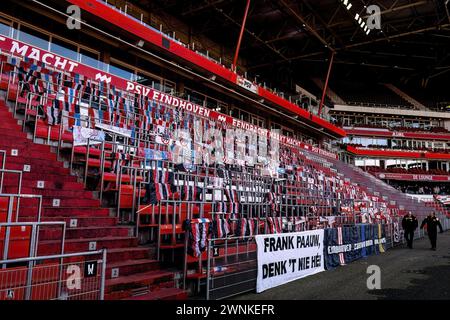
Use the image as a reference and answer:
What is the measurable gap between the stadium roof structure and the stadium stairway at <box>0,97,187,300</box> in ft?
50.5

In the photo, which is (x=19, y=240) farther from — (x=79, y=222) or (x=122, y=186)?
(x=122, y=186)

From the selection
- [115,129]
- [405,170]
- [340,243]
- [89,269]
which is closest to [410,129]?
[405,170]

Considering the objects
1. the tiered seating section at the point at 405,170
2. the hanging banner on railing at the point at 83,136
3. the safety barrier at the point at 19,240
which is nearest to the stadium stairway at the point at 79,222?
the hanging banner on railing at the point at 83,136

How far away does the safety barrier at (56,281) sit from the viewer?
3.50 m

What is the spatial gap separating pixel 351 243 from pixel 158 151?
6077 mm

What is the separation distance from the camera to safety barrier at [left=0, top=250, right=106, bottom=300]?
3.50m

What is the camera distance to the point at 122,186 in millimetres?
6812

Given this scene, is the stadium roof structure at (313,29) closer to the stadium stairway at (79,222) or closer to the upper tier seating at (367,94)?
the upper tier seating at (367,94)

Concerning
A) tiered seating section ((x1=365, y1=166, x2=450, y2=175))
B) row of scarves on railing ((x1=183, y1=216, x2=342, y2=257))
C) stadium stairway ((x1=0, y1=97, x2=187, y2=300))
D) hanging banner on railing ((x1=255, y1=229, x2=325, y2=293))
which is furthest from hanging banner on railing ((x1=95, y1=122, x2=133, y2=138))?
tiered seating section ((x1=365, y1=166, x2=450, y2=175))

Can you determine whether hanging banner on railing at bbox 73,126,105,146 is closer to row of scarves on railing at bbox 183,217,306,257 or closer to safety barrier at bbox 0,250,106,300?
row of scarves on railing at bbox 183,217,306,257

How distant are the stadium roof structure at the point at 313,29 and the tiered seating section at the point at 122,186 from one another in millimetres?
11503

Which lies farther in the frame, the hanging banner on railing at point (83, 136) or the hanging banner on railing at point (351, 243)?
the hanging banner on railing at point (351, 243)

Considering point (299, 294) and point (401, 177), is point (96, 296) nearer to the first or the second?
point (299, 294)

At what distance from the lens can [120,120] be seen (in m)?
10.9
